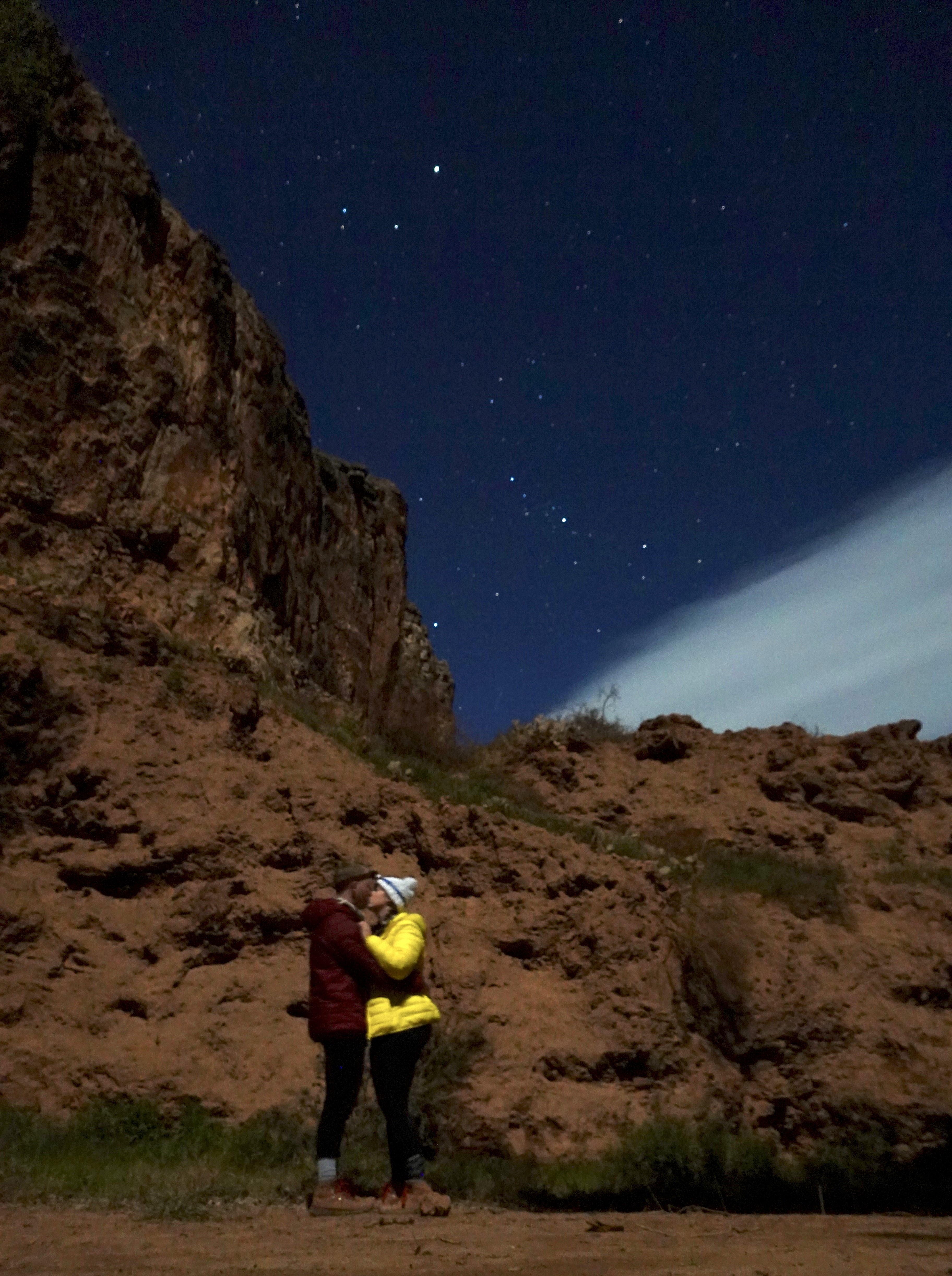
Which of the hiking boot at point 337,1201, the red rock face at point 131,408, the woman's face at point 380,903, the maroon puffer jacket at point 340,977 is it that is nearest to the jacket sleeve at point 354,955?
the maroon puffer jacket at point 340,977

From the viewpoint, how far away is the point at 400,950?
450 cm

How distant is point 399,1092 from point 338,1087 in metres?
0.29

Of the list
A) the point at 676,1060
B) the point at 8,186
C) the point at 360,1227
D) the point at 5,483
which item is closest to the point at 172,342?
the point at 8,186

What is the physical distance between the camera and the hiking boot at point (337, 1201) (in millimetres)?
4375

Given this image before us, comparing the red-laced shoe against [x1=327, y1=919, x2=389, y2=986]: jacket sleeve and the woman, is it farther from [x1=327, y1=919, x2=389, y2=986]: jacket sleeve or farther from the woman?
[x1=327, y1=919, x2=389, y2=986]: jacket sleeve

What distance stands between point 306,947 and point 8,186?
26.2 ft

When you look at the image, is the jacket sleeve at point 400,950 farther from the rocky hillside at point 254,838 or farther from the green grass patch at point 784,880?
the green grass patch at point 784,880

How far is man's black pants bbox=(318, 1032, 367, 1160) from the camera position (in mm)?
4527

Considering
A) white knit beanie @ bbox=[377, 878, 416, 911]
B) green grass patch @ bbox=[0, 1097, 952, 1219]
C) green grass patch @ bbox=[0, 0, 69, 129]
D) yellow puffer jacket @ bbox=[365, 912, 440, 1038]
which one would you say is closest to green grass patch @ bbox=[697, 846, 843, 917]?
green grass patch @ bbox=[0, 1097, 952, 1219]

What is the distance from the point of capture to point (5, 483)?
29.7 feet

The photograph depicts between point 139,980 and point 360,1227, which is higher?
point 139,980

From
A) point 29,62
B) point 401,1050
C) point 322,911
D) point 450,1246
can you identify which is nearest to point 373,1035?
point 401,1050

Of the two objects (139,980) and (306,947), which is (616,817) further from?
(139,980)

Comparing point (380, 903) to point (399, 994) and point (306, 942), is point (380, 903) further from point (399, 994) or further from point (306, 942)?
point (306, 942)
